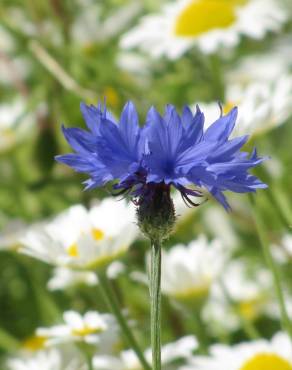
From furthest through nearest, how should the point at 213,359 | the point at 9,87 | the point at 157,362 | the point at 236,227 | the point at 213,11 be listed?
the point at 9,87
the point at 236,227
the point at 213,11
the point at 213,359
the point at 157,362

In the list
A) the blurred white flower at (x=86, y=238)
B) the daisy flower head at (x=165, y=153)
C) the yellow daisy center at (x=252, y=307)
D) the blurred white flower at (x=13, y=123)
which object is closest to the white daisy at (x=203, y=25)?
the blurred white flower at (x=13, y=123)

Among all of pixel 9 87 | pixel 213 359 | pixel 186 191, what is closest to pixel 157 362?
pixel 186 191

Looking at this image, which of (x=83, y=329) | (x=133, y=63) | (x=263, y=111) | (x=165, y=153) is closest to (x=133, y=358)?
(x=83, y=329)

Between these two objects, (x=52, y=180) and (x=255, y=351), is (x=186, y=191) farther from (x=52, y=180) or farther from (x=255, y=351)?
(x=52, y=180)

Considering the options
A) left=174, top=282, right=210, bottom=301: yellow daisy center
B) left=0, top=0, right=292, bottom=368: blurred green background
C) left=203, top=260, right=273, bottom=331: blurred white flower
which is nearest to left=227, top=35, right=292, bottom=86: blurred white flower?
left=0, top=0, right=292, bottom=368: blurred green background

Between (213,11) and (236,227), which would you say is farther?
(236,227)

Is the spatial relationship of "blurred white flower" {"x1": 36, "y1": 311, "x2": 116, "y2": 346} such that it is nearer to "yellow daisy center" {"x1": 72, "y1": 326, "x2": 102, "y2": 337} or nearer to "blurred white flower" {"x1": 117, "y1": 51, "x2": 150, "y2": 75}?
"yellow daisy center" {"x1": 72, "y1": 326, "x2": 102, "y2": 337}

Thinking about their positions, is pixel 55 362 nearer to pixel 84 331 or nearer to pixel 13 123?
pixel 84 331
